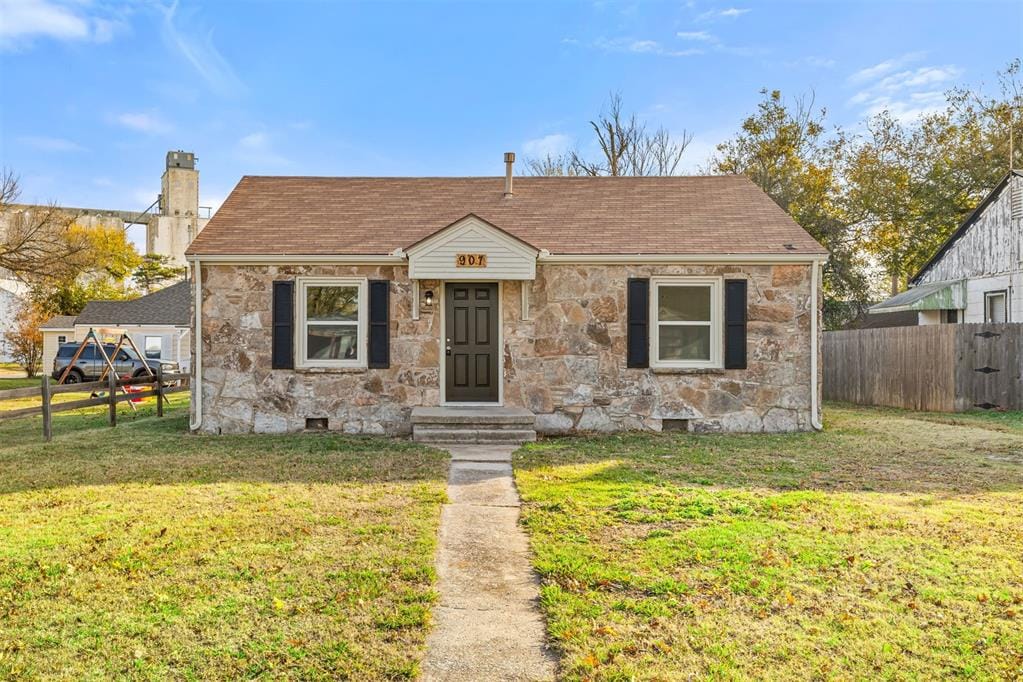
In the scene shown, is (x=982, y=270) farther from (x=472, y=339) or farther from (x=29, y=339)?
(x=29, y=339)

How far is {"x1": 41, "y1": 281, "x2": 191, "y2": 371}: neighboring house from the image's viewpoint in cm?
2772

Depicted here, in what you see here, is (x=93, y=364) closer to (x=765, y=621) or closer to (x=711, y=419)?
(x=711, y=419)

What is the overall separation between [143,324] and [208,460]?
2274 cm

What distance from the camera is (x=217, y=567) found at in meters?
4.26

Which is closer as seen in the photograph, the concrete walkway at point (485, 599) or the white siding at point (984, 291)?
the concrete walkway at point (485, 599)

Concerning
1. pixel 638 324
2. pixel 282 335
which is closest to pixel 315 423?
pixel 282 335

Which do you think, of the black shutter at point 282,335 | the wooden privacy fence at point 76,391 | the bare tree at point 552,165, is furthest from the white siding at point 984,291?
the wooden privacy fence at point 76,391

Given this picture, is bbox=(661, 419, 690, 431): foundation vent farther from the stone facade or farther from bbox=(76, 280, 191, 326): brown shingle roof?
bbox=(76, 280, 191, 326): brown shingle roof

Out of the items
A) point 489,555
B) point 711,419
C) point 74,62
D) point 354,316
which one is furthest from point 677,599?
point 74,62

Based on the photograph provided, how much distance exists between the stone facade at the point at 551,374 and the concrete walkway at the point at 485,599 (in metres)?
4.02

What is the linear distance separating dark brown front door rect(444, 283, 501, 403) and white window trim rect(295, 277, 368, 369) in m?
1.24

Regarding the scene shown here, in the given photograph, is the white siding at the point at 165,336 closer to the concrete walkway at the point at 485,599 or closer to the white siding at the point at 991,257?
the concrete walkway at the point at 485,599

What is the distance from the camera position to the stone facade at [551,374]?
33.7 ft

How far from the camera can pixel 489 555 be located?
4.61 metres
